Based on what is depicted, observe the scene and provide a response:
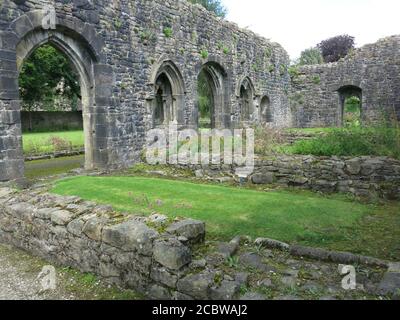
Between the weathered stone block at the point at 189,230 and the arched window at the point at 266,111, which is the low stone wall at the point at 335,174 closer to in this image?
the weathered stone block at the point at 189,230

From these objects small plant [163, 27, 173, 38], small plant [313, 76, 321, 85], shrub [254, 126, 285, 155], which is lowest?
shrub [254, 126, 285, 155]

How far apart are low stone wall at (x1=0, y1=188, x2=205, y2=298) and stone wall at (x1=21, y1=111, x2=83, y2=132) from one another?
2496cm

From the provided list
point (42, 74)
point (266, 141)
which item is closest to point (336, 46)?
point (42, 74)

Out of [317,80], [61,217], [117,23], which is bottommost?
[61,217]

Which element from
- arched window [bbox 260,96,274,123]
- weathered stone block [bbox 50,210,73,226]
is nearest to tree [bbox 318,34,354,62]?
arched window [bbox 260,96,274,123]

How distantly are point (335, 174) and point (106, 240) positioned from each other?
5.32 m

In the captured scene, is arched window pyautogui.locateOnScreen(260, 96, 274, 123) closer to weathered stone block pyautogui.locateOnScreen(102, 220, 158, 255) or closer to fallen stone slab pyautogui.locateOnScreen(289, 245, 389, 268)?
fallen stone slab pyautogui.locateOnScreen(289, 245, 389, 268)

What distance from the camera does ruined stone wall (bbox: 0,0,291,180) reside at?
7.61m

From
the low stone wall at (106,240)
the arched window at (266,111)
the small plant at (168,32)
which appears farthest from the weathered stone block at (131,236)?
the arched window at (266,111)

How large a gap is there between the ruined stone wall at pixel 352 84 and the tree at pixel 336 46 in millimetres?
19554

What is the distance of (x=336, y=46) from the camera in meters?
39.7

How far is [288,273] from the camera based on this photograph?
3.53m

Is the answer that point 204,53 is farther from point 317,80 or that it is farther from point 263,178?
point 317,80
